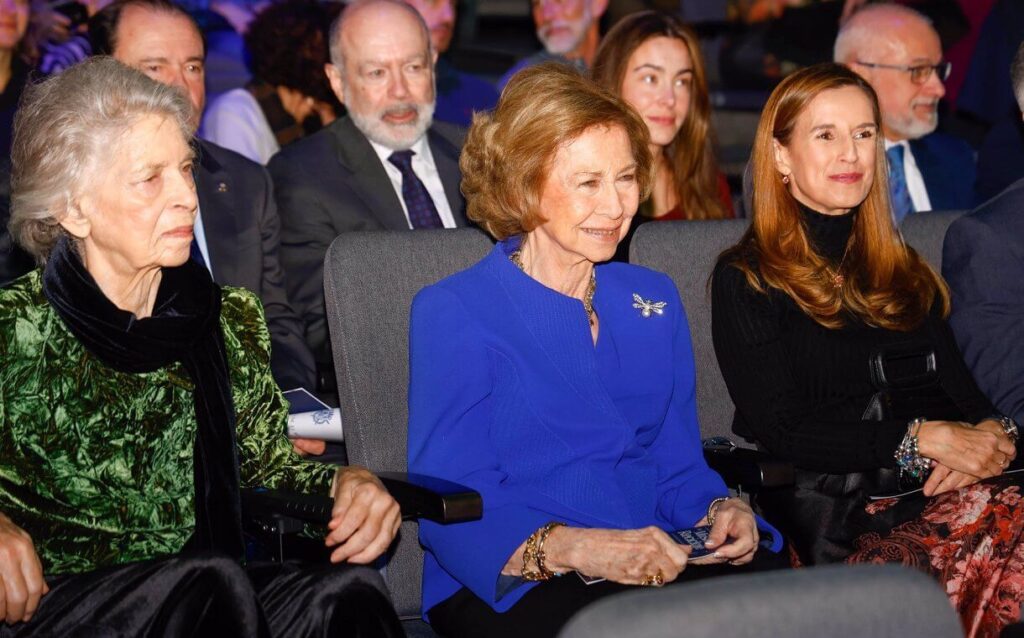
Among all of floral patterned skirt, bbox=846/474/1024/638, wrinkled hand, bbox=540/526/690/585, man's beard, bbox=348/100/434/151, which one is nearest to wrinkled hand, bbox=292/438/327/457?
wrinkled hand, bbox=540/526/690/585

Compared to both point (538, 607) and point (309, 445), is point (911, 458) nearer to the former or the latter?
point (538, 607)

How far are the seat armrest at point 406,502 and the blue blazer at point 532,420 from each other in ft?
0.40

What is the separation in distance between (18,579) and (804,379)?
1.64 m

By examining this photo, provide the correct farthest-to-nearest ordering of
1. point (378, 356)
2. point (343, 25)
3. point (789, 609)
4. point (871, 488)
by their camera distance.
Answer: point (343, 25)
point (871, 488)
point (378, 356)
point (789, 609)

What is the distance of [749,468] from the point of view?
2.44 m

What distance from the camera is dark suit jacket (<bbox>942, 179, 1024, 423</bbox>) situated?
2838 mm

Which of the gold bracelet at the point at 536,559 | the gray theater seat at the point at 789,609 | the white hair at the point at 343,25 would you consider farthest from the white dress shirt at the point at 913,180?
the gray theater seat at the point at 789,609

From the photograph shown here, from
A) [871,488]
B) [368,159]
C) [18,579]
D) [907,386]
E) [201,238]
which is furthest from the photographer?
[368,159]

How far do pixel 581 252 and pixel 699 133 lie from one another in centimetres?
198

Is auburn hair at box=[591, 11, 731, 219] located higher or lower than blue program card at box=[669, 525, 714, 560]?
higher

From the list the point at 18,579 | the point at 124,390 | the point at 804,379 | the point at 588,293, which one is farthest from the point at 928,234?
the point at 18,579

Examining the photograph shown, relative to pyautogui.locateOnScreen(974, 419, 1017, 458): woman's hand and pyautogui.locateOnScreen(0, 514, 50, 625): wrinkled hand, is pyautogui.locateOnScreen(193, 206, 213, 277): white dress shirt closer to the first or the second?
pyautogui.locateOnScreen(0, 514, 50, 625): wrinkled hand

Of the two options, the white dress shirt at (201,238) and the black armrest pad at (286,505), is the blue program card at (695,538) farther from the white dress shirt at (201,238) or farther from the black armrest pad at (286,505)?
the white dress shirt at (201,238)

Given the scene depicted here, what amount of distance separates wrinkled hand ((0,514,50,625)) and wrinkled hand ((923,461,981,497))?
173 cm
